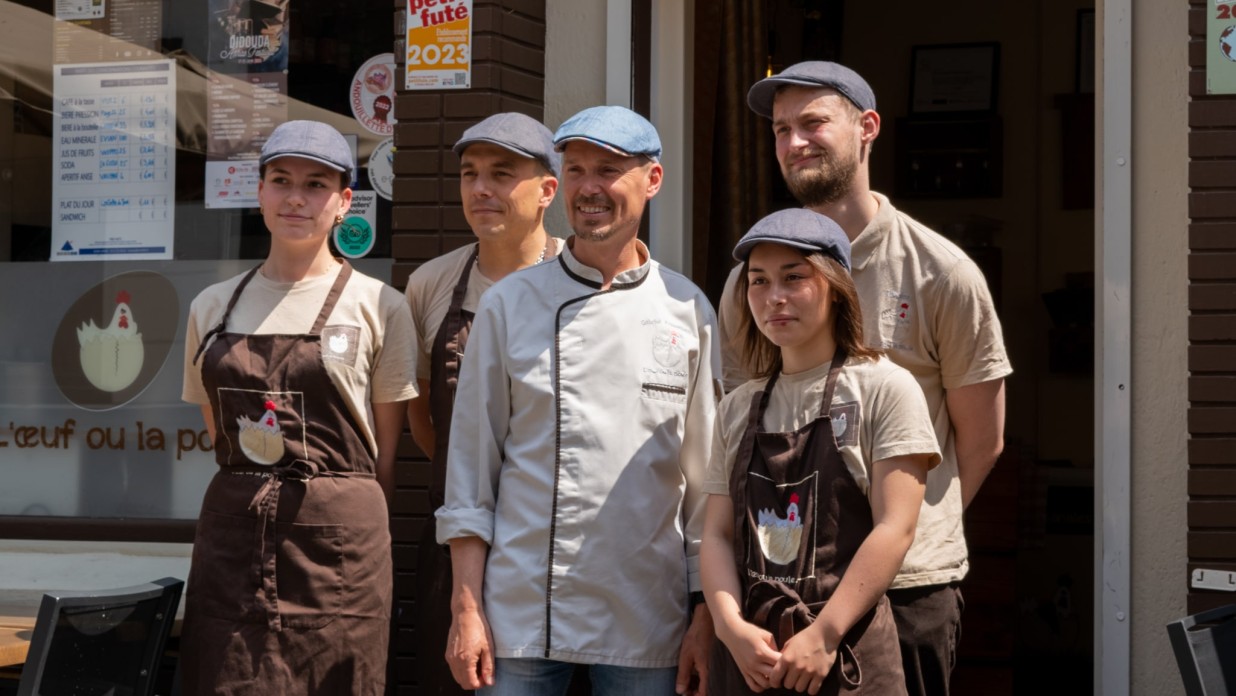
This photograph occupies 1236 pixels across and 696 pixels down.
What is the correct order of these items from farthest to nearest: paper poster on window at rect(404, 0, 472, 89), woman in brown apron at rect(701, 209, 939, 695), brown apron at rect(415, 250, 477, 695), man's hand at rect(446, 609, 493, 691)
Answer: paper poster on window at rect(404, 0, 472, 89), brown apron at rect(415, 250, 477, 695), man's hand at rect(446, 609, 493, 691), woman in brown apron at rect(701, 209, 939, 695)

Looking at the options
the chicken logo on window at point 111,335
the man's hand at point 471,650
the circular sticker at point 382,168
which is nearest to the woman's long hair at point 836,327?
the man's hand at point 471,650

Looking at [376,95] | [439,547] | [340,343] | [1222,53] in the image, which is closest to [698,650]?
[439,547]

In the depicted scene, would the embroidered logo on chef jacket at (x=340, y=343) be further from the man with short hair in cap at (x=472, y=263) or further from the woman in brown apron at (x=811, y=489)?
the woman in brown apron at (x=811, y=489)

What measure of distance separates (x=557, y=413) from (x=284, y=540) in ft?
2.62

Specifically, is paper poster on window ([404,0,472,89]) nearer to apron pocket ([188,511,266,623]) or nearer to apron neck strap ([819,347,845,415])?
apron pocket ([188,511,266,623])

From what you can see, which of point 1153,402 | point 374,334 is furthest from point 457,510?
point 1153,402

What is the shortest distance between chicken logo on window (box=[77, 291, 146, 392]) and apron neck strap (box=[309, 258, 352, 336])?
1919mm

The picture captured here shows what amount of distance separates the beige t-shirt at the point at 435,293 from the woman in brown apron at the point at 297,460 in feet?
0.43

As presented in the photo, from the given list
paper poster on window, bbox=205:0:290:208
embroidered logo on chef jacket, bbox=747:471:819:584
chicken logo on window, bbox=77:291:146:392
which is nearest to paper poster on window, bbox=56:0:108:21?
paper poster on window, bbox=205:0:290:208

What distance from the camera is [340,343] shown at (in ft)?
11.6

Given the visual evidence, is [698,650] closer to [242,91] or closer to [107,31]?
[242,91]

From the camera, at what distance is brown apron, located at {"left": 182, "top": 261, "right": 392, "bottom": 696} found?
3.44 m

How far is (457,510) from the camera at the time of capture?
310 centimetres

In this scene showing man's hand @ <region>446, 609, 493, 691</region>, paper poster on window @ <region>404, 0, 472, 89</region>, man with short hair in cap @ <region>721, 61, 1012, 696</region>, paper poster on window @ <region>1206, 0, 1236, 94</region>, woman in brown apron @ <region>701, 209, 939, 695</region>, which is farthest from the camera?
paper poster on window @ <region>404, 0, 472, 89</region>
